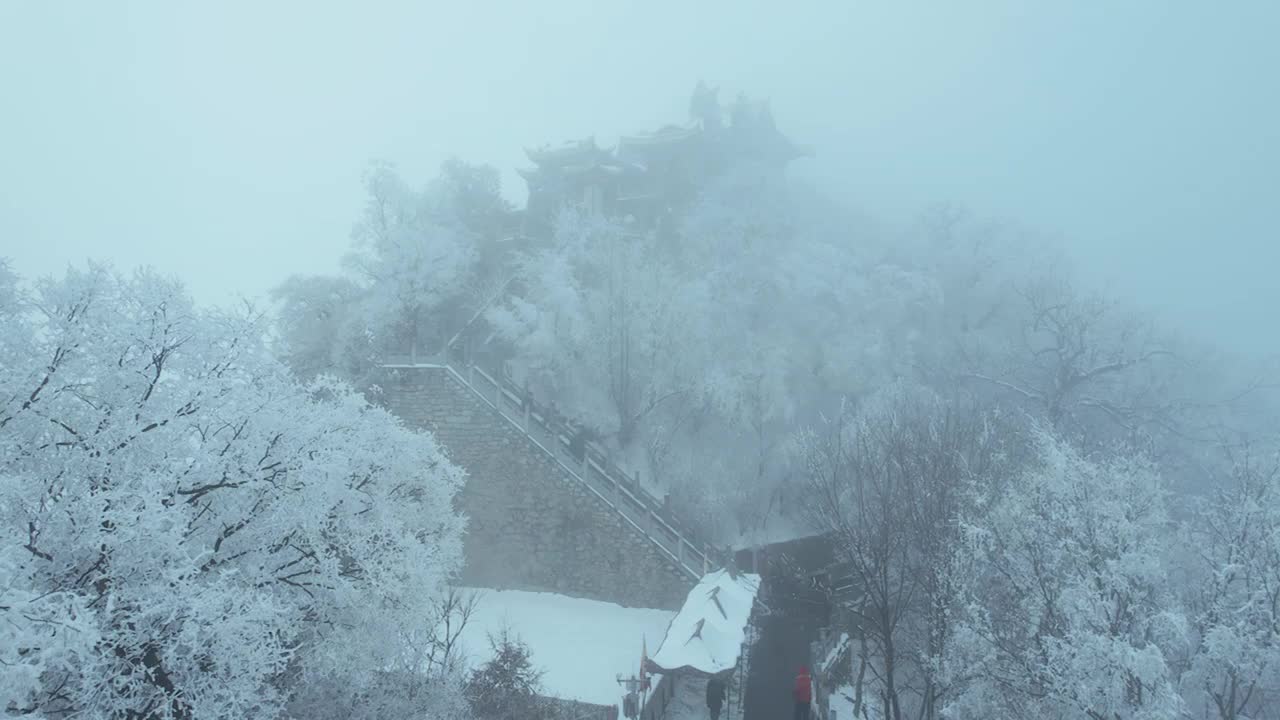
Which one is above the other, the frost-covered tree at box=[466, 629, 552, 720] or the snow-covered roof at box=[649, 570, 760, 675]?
the snow-covered roof at box=[649, 570, 760, 675]

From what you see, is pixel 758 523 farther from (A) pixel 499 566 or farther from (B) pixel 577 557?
(A) pixel 499 566

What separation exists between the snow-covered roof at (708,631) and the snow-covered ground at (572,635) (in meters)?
1.31

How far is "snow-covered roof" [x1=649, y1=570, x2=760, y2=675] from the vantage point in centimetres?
1202

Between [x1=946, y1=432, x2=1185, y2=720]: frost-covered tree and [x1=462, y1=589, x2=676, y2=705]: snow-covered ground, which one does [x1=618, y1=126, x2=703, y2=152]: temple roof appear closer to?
[x1=462, y1=589, x2=676, y2=705]: snow-covered ground

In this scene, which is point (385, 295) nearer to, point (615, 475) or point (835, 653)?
point (615, 475)

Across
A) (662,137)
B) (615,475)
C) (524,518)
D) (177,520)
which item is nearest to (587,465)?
(615,475)

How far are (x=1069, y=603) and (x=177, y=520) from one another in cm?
939

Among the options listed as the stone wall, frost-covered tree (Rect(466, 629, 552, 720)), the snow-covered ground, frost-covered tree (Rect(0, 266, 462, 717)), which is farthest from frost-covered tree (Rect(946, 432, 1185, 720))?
the stone wall

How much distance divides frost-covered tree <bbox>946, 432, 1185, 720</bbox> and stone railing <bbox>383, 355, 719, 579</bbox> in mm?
8365

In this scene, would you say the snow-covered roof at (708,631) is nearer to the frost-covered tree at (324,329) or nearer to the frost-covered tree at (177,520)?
the frost-covered tree at (177,520)

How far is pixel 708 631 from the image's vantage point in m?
12.6

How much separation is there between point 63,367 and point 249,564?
8.81ft

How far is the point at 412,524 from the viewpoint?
10414mm

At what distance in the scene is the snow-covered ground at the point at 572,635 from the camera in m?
12.9
